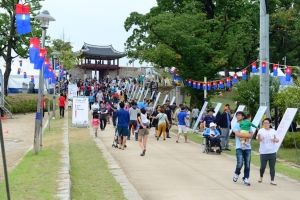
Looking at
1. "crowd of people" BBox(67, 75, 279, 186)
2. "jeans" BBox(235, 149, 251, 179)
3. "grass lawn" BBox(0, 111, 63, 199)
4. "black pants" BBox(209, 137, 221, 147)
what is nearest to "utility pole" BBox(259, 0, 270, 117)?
"crowd of people" BBox(67, 75, 279, 186)

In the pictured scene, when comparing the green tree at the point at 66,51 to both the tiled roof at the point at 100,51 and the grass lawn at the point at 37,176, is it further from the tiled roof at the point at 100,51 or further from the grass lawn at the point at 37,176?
the grass lawn at the point at 37,176

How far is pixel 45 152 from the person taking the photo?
1405cm

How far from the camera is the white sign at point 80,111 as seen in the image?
2427 cm

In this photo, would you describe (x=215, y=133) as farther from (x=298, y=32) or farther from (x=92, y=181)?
(x=298, y=32)

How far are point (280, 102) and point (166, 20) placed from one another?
1169cm

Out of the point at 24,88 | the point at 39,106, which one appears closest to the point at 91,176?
the point at 39,106

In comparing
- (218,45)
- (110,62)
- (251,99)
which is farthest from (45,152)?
(110,62)

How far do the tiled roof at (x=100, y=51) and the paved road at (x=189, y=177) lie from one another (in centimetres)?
5621

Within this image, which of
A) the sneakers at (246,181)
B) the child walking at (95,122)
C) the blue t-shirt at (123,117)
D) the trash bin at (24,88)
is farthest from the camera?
the trash bin at (24,88)

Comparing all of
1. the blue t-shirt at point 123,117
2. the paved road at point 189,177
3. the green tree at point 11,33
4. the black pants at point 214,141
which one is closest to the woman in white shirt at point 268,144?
the paved road at point 189,177

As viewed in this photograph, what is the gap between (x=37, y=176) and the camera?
379 inches

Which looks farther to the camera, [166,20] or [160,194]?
[166,20]

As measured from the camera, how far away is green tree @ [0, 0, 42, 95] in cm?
3394

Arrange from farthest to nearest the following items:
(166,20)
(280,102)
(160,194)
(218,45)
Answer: (218,45) < (166,20) < (280,102) < (160,194)
